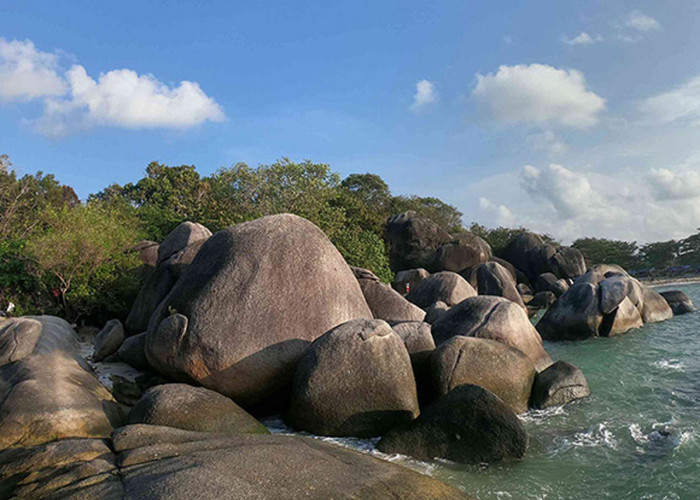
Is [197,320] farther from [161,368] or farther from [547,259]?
[547,259]

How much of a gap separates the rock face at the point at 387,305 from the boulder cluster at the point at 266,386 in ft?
0.14

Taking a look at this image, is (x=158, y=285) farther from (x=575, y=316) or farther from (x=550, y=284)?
(x=550, y=284)

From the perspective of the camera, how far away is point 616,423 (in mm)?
8625

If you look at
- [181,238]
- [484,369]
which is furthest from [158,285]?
[484,369]

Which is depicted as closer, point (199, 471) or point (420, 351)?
point (199, 471)

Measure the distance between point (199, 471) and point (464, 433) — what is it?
3.91m

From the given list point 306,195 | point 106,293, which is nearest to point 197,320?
point 106,293

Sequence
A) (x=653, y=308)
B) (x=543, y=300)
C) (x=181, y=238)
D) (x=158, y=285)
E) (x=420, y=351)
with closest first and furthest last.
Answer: (x=420, y=351) < (x=158, y=285) < (x=181, y=238) < (x=653, y=308) < (x=543, y=300)

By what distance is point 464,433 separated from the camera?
722cm

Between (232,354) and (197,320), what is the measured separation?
3.29ft

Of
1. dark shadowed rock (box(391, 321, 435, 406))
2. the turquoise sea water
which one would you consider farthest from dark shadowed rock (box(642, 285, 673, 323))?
dark shadowed rock (box(391, 321, 435, 406))

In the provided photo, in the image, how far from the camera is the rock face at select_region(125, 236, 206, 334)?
13.7 meters

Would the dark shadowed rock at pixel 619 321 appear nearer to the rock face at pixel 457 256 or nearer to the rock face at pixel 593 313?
the rock face at pixel 593 313

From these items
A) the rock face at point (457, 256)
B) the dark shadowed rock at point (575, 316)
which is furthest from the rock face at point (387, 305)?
the rock face at point (457, 256)
